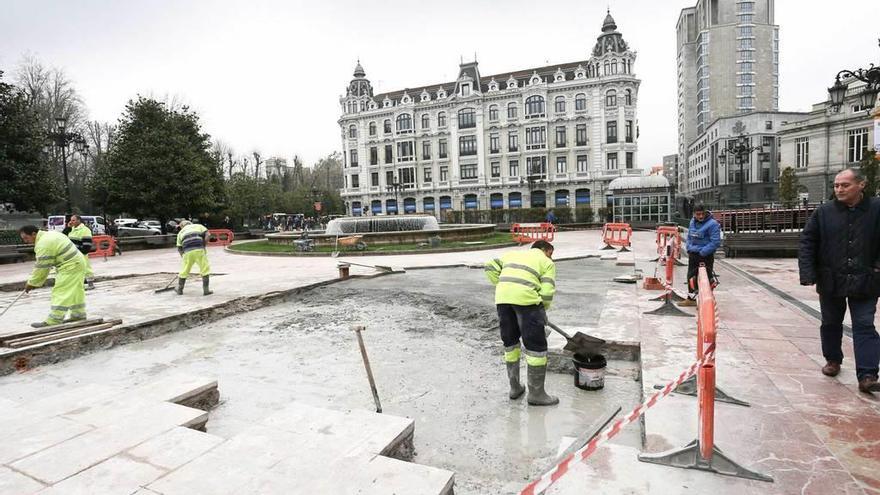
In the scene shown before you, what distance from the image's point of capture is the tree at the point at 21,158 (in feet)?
67.3

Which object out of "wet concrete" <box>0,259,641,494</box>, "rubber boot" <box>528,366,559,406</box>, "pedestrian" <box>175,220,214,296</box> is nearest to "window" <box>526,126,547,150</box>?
"wet concrete" <box>0,259,641,494</box>

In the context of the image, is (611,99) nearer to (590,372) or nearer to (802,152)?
(802,152)

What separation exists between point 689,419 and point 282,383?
13.1 feet

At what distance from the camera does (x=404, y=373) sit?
5367mm

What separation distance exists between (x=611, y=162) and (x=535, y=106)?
414 inches

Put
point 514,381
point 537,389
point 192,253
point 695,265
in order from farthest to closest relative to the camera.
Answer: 1. point 192,253
2. point 695,265
3. point 514,381
4. point 537,389

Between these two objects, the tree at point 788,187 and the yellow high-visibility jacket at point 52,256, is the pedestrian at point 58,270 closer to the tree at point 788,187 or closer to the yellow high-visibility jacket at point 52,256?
the yellow high-visibility jacket at point 52,256

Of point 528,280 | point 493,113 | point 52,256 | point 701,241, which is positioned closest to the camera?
point 528,280

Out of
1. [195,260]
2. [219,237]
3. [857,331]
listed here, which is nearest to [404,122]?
[219,237]

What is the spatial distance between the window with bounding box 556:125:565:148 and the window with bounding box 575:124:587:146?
141 cm

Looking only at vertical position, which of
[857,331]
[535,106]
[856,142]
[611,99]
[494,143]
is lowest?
[857,331]

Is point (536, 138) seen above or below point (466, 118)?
below

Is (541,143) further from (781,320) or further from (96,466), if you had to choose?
(96,466)

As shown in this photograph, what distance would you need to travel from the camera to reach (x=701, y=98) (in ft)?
271
